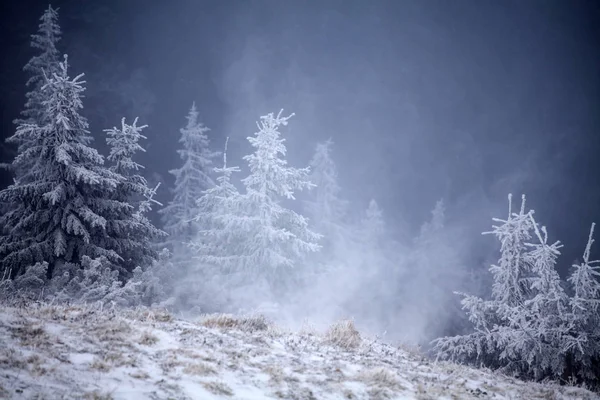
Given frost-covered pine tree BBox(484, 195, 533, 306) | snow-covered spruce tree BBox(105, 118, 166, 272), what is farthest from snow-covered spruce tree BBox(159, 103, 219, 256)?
frost-covered pine tree BBox(484, 195, 533, 306)

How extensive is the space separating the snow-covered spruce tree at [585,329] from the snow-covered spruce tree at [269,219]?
12.5 metres

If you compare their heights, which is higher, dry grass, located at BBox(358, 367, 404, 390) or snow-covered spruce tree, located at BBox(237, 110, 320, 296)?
snow-covered spruce tree, located at BBox(237, 110, 320, 296)

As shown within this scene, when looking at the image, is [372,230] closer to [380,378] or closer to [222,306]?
[222,306]

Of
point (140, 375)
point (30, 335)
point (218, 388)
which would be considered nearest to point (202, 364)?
point (218, 388)

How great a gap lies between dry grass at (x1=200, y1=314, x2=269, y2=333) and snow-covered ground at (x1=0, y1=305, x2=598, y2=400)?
28 mm

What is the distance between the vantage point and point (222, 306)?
17.9 metres

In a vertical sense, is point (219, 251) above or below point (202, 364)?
above

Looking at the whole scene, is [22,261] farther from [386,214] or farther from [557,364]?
[386,214]

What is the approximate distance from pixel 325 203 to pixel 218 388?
37750 millimetres

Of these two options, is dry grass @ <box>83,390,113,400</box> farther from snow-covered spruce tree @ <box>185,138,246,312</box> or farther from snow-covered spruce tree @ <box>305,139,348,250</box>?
snow-covered spruce tree @ <box>305,139,348,250</box>

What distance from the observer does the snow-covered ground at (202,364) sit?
505cm

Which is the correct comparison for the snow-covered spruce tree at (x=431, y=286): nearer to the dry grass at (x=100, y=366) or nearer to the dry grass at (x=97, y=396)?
the dry grass at (x=100, y=366)

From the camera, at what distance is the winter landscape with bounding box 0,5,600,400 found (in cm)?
590

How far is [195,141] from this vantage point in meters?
36.5
